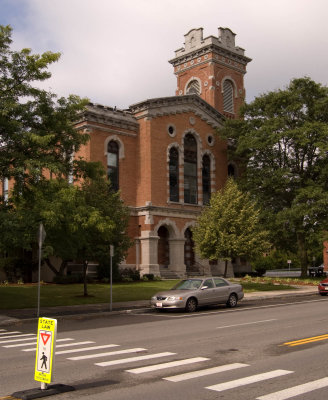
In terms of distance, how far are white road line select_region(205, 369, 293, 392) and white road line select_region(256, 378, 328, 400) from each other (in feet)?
2.08

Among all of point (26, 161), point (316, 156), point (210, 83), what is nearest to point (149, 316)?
point (26, 161)

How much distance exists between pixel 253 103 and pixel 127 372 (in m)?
36.6

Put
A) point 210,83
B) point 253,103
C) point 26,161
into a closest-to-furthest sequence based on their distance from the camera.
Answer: point 26,161
point 253,103
point 210,83

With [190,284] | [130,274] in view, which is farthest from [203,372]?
[130,274]

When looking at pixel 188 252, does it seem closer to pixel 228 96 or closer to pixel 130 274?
pixel 130 274

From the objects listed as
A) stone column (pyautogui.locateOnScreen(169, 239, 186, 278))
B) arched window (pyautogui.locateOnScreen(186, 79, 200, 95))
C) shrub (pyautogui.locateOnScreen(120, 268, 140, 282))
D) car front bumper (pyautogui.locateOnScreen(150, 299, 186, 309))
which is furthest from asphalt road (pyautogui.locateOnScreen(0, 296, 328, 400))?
arched window (pyautogui.locateOnScreen(186, 79, 200, 95))

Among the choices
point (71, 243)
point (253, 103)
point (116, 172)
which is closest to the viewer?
point (71, 243)

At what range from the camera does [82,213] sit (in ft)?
58.7

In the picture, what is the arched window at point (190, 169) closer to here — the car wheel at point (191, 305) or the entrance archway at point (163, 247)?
the entrance archway at point (163, 247)

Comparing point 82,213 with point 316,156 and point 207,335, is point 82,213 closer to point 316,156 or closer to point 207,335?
point 207,335

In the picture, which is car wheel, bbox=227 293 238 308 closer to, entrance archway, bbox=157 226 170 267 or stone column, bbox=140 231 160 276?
stone column, bbox=140 231 160 276

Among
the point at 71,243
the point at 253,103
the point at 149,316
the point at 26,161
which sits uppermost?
the point at 253,103

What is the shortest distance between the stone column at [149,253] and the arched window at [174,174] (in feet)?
14.2

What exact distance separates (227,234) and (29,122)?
15690 millimetres
